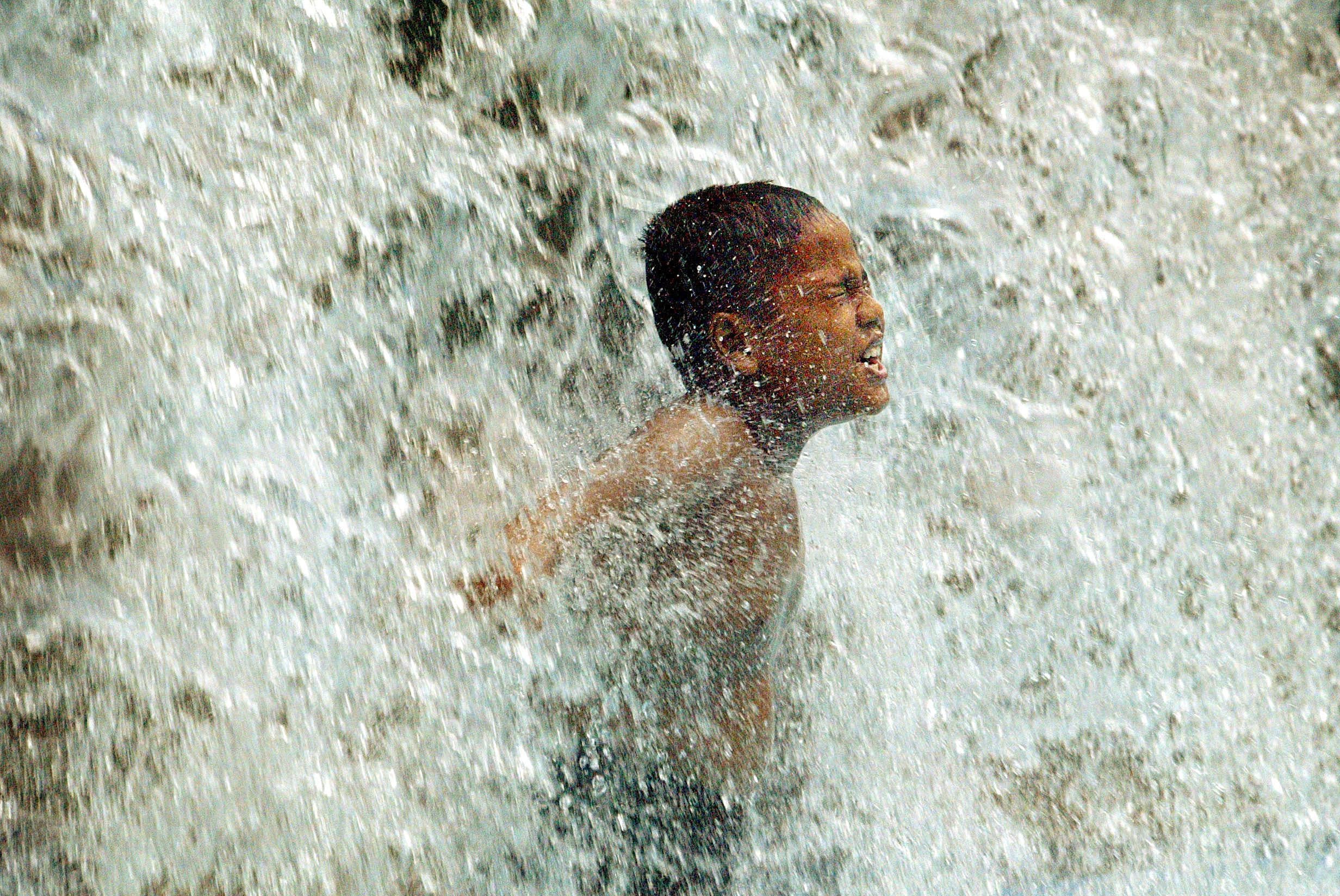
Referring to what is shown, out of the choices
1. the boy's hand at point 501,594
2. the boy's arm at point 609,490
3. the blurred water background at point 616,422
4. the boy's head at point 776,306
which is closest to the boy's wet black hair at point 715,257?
the boy's head at point 776,306

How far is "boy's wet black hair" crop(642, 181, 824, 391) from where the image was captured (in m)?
1.95

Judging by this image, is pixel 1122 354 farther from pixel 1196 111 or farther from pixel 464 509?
pixel 464 509

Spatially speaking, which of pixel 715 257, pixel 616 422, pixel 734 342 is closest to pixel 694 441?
pixel 734 342

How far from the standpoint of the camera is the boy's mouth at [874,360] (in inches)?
76.6

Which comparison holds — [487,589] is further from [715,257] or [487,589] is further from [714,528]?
[715,257]

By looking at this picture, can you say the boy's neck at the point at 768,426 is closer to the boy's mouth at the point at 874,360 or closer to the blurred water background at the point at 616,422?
the boy's mouth at the point at 874,360

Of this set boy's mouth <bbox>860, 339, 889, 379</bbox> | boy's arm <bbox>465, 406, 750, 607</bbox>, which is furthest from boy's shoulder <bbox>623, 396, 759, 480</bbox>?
boy's mouth <bbox>860, 339, 889, 379</bbox>

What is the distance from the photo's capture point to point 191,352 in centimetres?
248

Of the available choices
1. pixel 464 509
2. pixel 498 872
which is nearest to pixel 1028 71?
pixel 464 509

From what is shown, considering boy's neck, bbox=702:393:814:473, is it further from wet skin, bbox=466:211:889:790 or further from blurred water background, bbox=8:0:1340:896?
blurred water background, bbox=8:0:1340:896

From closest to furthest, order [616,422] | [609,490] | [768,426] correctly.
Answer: [609,490] < [768,426] < [616,422]

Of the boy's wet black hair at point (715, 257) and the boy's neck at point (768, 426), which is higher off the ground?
the boy's wet black hair at point (715, 257)

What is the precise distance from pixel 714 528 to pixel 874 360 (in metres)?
0.42

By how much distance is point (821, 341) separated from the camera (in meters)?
1.92
